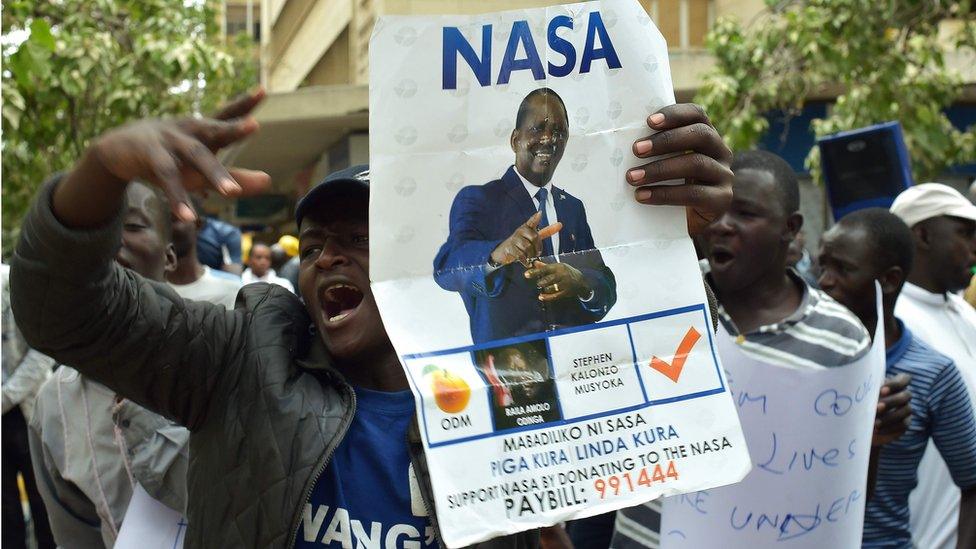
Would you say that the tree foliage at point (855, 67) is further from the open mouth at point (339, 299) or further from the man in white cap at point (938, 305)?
the open mouth at point (339, 299)

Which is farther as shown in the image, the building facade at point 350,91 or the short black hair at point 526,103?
the building facade at point 350,91

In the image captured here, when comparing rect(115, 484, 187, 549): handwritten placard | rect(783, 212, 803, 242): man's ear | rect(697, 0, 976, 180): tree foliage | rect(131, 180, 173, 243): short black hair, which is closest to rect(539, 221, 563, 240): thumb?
rect(115, 484, 187, 549): handwritten placard

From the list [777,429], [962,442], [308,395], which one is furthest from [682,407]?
[962,442]

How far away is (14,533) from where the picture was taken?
6172 mm

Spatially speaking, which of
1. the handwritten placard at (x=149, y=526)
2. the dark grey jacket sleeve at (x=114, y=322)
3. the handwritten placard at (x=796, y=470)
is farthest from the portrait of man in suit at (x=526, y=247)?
the handwritten placard at (x=149, y=526)

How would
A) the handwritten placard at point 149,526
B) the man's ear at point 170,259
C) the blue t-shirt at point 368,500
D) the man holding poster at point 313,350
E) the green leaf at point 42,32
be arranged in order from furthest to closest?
the green leaf at point 42,32
the man's ear at point 170,259
the handwritten placard at point 149,526
the blue t-shirt at point 368,500
the man holding poster at point 313,350

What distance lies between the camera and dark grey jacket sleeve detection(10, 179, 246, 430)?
1969mm

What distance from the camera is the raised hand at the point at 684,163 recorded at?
211 centimetres

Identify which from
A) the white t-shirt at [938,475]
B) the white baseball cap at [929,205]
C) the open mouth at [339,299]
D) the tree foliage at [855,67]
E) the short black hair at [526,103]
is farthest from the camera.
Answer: the tree foliage at [855,67]

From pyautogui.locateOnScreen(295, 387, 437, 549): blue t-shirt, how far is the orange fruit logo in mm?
328

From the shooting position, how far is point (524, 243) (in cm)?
207

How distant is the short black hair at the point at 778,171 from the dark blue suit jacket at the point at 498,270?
6.01 ft

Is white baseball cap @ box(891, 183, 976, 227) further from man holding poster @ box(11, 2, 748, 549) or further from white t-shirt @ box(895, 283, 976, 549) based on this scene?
man holding poster @ box(11, 2, 748, 549)

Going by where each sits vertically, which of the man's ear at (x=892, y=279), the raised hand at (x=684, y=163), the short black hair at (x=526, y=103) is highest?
the short black hair at (x=526, y=103)
